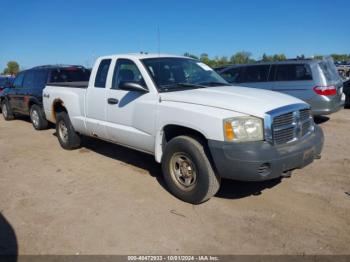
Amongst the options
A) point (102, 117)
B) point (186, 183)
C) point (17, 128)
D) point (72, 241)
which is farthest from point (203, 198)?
point (17, 128)

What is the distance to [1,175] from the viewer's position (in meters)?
5.51

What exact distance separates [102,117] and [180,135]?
1812 mm

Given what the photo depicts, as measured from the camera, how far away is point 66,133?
6.84 m

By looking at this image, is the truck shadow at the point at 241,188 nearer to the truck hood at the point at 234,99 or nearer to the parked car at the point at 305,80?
the truck hood at the point at 234,99

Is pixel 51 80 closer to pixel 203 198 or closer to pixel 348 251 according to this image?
pixel 203 198

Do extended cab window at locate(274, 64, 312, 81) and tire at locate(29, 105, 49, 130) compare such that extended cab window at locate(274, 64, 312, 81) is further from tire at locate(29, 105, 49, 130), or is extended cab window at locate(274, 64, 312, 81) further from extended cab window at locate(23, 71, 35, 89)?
extended cab window at locate(23, 71, 35, 89)

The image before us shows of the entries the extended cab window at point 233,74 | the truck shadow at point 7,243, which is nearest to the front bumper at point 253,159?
the truck shadow at point 7,243

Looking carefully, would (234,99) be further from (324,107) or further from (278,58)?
(278,58)

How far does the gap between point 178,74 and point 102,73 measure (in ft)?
4.75

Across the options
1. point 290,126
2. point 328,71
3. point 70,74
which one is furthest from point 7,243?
point 328,71

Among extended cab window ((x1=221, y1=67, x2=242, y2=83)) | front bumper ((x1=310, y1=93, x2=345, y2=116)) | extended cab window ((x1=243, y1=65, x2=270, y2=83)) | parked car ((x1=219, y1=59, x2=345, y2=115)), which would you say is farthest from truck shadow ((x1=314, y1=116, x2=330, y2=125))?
extended cab window ((x1=221, y1=67, x2=242, y2=83))

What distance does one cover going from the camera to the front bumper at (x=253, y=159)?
3.53m

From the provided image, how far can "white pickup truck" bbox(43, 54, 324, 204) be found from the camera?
3605 mm

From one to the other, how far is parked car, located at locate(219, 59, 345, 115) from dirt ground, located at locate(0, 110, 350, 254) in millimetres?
2642
